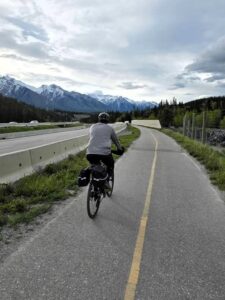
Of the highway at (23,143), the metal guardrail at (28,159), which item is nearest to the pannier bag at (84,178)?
the metal guardrail at (28,159)

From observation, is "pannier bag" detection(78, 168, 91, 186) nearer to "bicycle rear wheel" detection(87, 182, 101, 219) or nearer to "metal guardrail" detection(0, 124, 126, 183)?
"bicycle rear wheel" detection(87, 182, 101, 219)

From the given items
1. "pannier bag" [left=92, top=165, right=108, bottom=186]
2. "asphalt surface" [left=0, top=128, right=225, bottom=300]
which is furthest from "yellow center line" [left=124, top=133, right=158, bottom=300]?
"pannier bag" [left=92, top=165, right=108, bottom=186]

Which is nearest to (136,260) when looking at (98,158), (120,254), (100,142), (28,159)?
(120,254)

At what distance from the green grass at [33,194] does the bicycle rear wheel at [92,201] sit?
3.18 feet

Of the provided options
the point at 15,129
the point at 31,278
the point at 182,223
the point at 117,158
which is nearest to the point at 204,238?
the point at 182,223

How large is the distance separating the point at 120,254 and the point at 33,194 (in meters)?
3.67

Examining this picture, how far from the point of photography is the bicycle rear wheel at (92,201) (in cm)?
649

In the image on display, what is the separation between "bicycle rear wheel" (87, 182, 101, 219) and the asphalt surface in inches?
5.8

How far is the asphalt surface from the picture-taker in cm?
385

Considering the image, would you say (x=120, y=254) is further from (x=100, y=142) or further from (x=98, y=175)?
(x=100, y=142)

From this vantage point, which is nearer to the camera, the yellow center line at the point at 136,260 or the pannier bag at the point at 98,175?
the yellow center line at the point at 136,260

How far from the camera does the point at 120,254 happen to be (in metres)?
4.86

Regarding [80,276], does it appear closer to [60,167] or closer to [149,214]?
[149,214]

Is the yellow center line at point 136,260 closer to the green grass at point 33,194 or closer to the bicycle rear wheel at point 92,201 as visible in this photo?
the bicycle rear wheel at point 92,201
